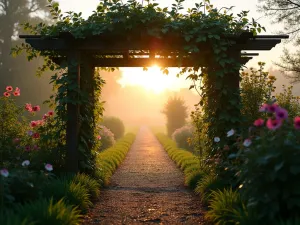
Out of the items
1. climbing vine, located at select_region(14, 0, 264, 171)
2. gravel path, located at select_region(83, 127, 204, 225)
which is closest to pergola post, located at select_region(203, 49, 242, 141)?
climbing vine, located at select_region(14, 0, 264, 171)

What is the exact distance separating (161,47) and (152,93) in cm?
12652

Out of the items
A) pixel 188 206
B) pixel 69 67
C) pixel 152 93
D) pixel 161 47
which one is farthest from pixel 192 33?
pixel 152 93

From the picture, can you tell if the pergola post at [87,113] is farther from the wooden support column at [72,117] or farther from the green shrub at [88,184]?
the green shrub at [88,184]

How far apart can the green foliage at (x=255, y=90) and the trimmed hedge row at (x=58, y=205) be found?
12.8 feet

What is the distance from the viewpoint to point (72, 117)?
6680 mm

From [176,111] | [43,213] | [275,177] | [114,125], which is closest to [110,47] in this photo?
[43,213]

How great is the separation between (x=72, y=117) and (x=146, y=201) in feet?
7.12

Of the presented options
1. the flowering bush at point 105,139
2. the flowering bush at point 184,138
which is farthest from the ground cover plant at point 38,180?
the flowering bush at point 184,138

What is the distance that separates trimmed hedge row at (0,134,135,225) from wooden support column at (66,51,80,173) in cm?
33

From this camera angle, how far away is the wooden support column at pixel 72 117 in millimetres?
6671

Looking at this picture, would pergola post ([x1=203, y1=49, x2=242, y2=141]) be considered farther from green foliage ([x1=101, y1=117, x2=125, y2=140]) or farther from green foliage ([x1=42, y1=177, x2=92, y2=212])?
green foliage ([x1=101, y1=117, x2=125, y2=140])

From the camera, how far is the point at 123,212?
5.68 metres

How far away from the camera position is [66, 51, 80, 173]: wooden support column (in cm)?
667

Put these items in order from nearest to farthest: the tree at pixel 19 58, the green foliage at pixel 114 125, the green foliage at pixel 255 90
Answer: the green foliage at pixel 255 90, the green foliage at pixel 114 125, the tree at pixel 19 58
